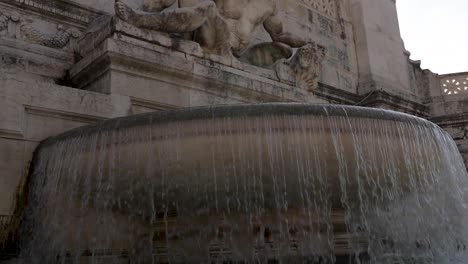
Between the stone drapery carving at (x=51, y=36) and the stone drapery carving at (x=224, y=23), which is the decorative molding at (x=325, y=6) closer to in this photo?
the stone drapery carving at (x=224, y=23)

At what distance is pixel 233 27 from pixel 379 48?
518cm

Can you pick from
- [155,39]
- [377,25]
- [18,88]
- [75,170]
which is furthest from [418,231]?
[377,25]

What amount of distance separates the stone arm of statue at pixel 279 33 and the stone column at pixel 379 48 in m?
3.05

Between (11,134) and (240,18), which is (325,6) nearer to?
(240,18)

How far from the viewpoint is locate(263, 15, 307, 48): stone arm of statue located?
7266mm

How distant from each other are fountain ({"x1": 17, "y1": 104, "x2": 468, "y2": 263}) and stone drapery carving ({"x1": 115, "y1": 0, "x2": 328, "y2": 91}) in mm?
1943

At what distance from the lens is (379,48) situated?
10797mm

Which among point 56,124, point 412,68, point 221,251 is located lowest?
point 221,251

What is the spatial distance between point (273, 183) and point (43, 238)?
5.21ft

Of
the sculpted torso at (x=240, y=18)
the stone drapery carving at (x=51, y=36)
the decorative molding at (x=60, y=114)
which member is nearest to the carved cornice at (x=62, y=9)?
the stone drapery carving at (x=51, y=36)

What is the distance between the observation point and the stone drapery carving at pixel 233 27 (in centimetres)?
540

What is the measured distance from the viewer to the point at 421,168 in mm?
3957

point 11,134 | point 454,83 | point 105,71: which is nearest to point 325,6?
point 454,83

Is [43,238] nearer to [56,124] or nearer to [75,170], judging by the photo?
[75,170]
